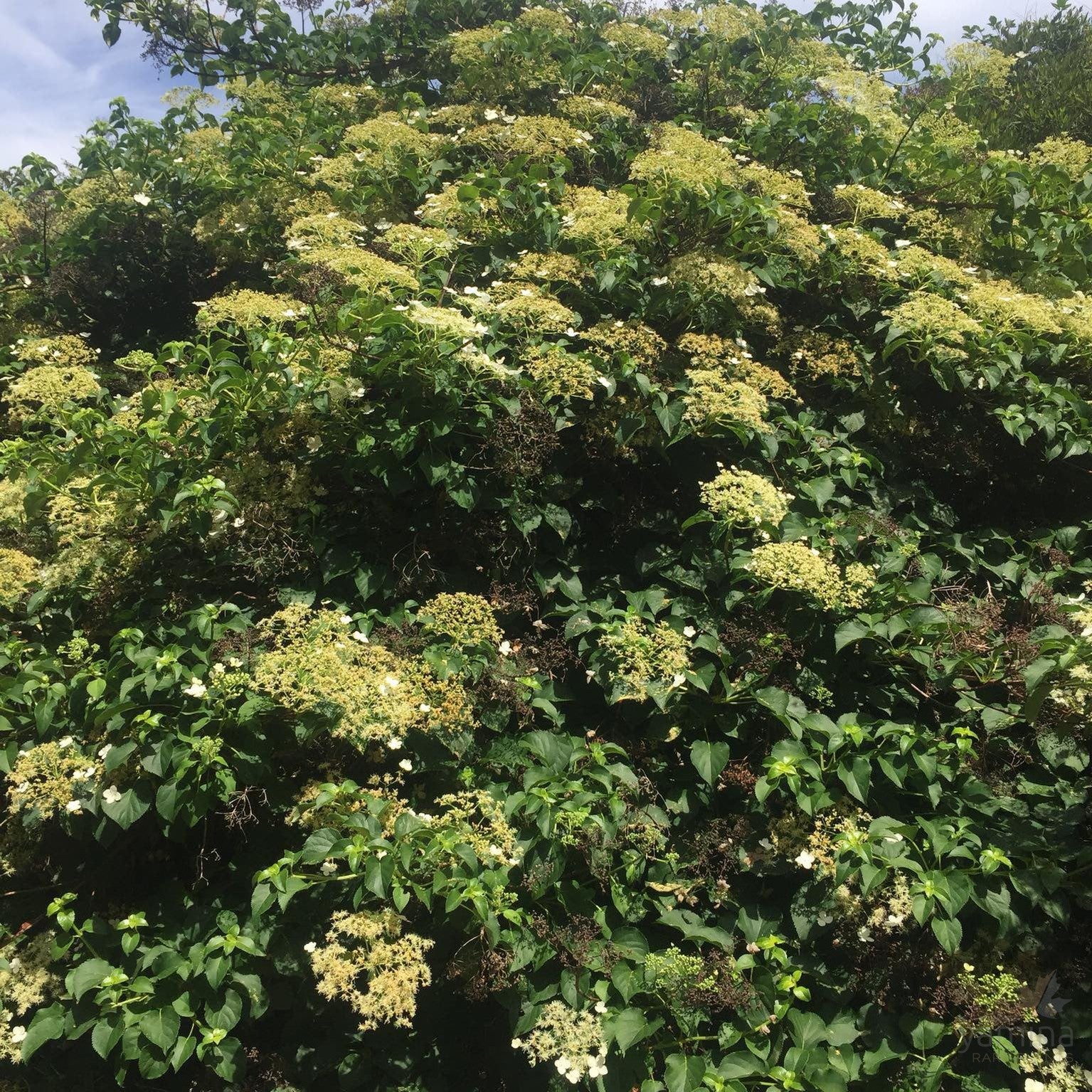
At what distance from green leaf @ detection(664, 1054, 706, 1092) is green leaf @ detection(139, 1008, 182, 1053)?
5.41 feet

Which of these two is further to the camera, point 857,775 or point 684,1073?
point 857,775

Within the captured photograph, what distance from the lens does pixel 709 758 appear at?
9.56ft

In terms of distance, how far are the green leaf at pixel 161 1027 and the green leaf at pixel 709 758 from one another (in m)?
2.01

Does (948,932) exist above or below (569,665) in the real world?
below

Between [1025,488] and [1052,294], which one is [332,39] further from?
[1025,488]

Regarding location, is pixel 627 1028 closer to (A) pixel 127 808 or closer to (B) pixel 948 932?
(B) pixel 948 932

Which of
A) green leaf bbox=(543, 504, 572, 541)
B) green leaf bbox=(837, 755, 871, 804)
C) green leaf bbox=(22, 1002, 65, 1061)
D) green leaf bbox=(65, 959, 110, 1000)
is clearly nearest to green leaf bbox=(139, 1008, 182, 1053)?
green leaf bbox=(65, 959, 110, 1000)

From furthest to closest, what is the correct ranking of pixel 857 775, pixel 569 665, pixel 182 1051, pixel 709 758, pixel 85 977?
pixel 569 665 → pixel 709 758 → pixel 857 775 → pixel 85 977 → pixel 182 1051

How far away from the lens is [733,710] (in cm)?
304

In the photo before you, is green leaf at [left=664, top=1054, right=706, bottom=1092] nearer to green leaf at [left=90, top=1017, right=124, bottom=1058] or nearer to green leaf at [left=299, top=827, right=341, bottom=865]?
green leaf at [left=299, top=827, right=341, bottom=865]

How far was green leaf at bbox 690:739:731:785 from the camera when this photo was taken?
2889mm

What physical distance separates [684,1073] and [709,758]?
1.03 metres

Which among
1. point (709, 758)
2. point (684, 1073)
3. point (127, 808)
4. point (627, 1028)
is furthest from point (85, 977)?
point (709, 758)

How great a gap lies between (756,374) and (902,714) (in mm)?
1640
